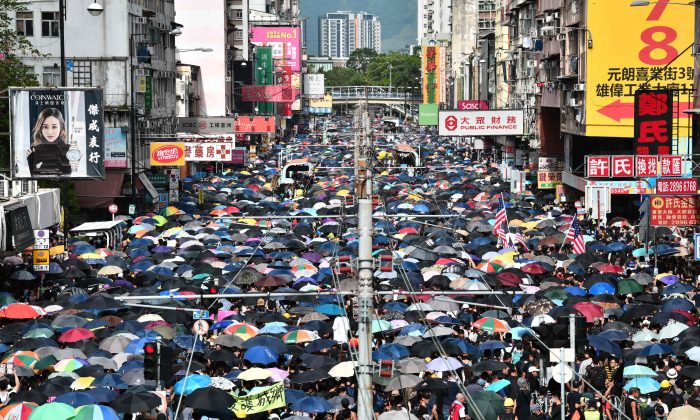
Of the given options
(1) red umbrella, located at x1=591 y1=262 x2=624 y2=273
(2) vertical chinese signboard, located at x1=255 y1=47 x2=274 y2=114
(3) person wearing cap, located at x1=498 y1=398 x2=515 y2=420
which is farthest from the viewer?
(2) vertical chinese signboard, located at x1=255 y1=47 x2=274 y2=114

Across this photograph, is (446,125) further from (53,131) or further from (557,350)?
(557,350)

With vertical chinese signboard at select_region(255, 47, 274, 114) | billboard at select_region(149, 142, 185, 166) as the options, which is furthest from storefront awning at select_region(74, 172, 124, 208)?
vertical chinese signboard at select_region(255, 47, 274, 114)

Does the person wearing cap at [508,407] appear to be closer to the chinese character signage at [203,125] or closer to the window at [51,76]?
the window at [51,76]

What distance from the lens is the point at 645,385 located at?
20.5 m

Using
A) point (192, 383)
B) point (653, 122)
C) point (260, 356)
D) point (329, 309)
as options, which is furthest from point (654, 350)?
point (653, 122)

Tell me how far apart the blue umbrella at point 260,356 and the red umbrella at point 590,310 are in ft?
23.2

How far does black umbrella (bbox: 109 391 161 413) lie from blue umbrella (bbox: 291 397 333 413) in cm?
195

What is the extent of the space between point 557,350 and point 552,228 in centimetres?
2343

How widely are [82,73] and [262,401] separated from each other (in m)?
43.6

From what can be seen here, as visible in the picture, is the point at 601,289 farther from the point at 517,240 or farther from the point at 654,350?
the point at 517,240

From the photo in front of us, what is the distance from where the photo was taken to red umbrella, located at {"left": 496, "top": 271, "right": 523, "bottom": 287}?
98.1 feet

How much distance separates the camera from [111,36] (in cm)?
5956

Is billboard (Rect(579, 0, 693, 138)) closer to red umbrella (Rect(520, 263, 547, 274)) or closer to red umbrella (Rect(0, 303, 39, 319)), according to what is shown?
red umbrella (Rect(520, 263, 547, 274))

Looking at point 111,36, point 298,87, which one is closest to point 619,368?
point 111,36
